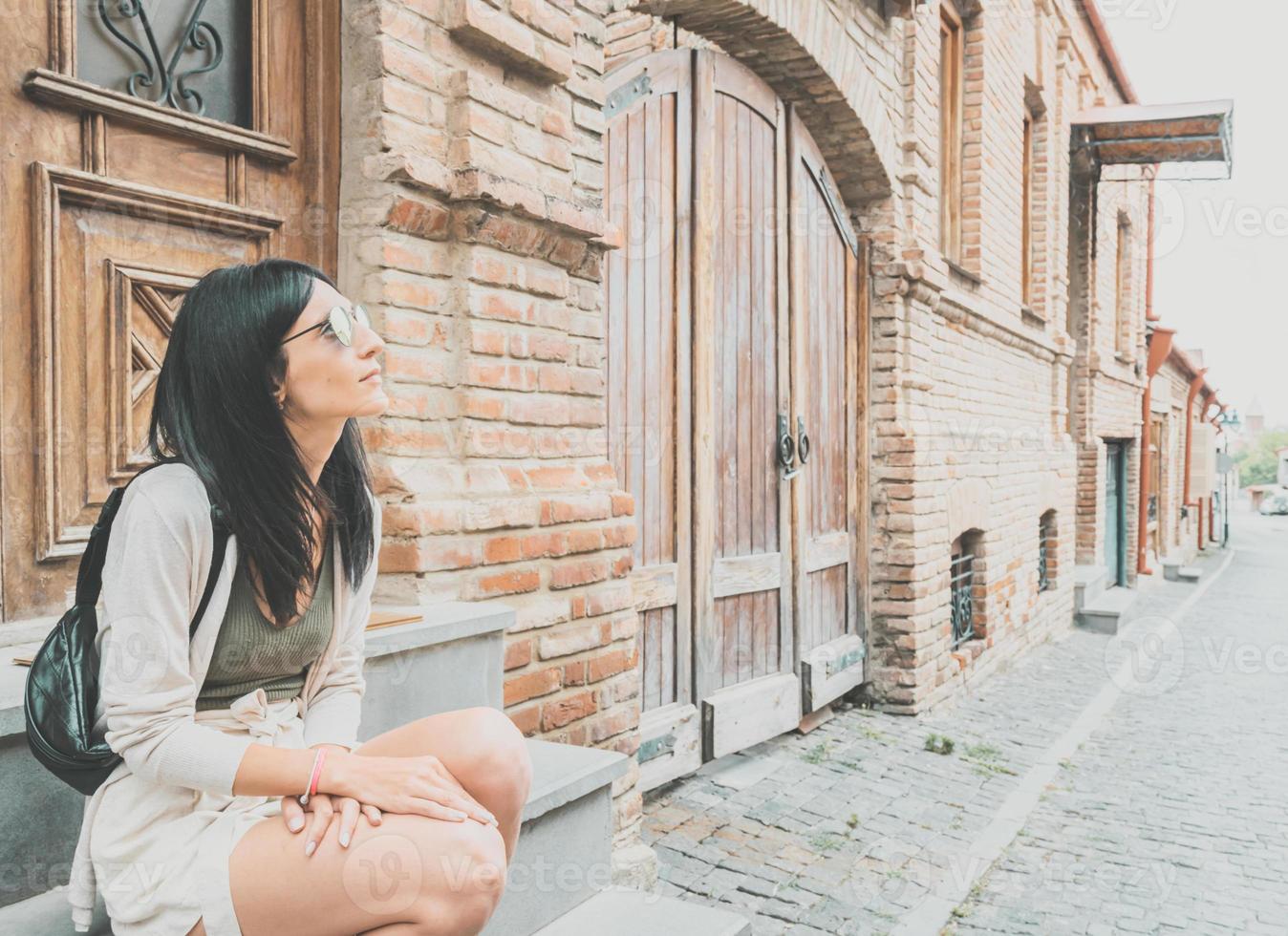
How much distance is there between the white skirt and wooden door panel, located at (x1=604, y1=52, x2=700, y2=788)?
8.85ft

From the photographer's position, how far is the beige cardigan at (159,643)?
1433mm

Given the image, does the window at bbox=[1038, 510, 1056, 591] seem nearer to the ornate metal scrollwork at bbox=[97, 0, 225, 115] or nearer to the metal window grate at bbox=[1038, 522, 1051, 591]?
the metal window grate at bbox=[1038, 522, 1051, 591]

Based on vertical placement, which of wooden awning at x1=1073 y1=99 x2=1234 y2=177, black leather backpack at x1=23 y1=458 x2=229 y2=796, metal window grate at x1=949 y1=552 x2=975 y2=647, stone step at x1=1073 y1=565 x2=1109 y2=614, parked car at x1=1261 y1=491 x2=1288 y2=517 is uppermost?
wooden awning at x1=1073 y1=99 x2=1234 y2=177

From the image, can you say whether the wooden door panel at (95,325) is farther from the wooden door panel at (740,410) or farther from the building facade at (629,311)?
the wooden door panel at (740,410)

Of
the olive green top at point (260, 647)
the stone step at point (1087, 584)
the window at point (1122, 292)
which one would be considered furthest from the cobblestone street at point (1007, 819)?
the window at point (1122, 292)

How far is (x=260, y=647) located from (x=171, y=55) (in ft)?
5.47

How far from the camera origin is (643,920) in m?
2.21

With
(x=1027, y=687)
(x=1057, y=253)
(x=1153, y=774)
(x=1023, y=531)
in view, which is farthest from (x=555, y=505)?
(x=1057, y=253)

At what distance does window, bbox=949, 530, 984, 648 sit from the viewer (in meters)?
7.44

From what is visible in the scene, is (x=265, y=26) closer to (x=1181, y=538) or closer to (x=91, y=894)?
(x=91, y=894)

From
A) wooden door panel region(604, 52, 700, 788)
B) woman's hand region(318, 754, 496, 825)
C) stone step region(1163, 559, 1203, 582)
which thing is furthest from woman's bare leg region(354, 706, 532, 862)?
stone step region(1163, 559, 1203, 582)

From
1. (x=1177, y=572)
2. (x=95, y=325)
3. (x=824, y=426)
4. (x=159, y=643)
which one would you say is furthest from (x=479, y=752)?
(x=1177, y=572)

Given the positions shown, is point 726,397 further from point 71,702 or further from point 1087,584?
point 1087,584

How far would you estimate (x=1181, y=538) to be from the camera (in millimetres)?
19812
